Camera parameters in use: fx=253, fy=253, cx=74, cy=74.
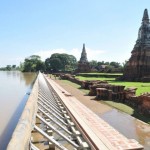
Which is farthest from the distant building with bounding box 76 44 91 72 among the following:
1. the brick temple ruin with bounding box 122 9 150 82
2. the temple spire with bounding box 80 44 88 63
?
the brick temple ruin with bounding box 122 9 150 82

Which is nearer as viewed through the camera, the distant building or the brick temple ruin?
the brick temple ruin

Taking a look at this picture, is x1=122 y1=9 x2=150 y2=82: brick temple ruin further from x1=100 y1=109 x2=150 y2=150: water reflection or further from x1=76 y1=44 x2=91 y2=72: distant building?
x1=76 y1=44 x2=91 y2=72: distant building

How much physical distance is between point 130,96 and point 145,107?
2.37 m

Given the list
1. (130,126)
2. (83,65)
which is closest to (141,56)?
(130,126)

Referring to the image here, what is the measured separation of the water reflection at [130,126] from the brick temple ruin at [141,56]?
2323 cm

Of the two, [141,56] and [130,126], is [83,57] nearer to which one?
[141,56]

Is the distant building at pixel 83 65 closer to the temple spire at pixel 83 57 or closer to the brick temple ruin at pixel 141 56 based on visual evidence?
the temple spire at pixel 83 57

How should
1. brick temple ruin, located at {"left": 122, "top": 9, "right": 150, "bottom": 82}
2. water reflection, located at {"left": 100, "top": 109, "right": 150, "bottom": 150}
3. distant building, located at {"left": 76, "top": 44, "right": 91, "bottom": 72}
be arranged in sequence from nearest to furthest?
water reflection, located at {"left": 100, "top": 109, "right": 150, "bottom": 150}
brick temple ruin, located at {"left": 122, "top": 9, "right": 150, "bottom": 82}
distant building, located at {"left": 76, "top": 44, "right": 91, "bottom": 72}

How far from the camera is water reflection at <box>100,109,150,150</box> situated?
616cm

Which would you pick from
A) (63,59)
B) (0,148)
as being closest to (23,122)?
(0,148)

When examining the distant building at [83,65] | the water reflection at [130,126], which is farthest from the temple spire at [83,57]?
the water reflection at [130,126]

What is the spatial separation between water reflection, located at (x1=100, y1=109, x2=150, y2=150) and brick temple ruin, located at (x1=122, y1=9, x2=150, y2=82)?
23.2 metres

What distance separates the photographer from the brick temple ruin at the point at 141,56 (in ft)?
107

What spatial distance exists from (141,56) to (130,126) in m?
26.5
